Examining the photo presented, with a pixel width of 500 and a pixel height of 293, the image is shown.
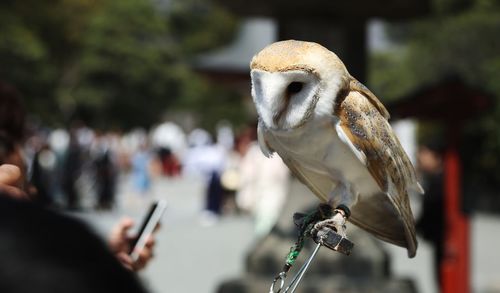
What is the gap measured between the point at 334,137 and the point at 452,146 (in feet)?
20.1

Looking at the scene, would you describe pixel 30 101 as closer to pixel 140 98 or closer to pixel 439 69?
pixel 140 98

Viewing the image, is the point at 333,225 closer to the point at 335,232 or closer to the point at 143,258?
the point at 335,232

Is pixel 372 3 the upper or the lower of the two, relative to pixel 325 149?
lower

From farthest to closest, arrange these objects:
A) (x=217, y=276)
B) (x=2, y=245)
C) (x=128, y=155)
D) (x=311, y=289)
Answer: (x=128, y=155), (x=217, y=276), (x=311, y=289), (x=2, y=245)

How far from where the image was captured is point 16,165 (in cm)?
244

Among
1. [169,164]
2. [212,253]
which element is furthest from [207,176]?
[169,164]

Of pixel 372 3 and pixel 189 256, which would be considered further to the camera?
pixel 189 256

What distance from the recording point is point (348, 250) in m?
1.67

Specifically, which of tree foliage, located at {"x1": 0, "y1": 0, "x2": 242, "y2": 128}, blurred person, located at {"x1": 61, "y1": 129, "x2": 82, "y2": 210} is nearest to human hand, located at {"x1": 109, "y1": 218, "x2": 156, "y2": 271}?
blurred person, located at {"x1": 61, "y1": 129, "x2": 82, "y2": 210}

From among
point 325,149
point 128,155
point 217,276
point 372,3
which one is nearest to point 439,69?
point 217,276

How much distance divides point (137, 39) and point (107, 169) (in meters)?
22.8

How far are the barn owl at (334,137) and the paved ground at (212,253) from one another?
222 inches

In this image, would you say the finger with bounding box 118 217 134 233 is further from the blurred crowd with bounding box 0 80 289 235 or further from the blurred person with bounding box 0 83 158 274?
the blurred crowd with bounding box 0 80 289 235

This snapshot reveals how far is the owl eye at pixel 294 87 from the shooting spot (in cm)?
169
